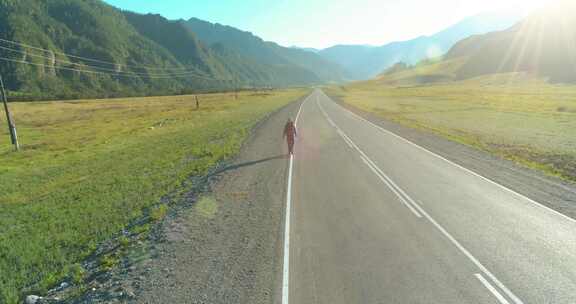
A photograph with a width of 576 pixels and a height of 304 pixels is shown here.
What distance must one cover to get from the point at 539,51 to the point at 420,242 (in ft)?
606

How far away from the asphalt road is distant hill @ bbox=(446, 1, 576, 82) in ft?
449

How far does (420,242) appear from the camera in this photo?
7.30 m

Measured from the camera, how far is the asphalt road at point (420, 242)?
558 centimetres

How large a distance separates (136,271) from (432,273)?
599cm

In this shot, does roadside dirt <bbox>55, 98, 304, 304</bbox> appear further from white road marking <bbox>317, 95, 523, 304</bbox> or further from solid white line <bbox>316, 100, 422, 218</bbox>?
white road marking <bbox>317, 95, 523, 304</bbox>

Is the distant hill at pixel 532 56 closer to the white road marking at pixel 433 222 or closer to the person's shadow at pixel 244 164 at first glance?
the white road marking at pixel 433 222

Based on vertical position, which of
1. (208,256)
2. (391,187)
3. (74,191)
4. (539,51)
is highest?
(539,51)

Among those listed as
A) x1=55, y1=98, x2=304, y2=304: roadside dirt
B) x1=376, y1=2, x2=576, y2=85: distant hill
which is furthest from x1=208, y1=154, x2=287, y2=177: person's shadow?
x1=376, y1=2, x2=576, y2=85: distant hill

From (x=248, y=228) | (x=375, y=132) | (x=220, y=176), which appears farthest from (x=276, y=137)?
(x=248, y=228)

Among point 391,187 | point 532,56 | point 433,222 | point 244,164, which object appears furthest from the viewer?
point 532,56

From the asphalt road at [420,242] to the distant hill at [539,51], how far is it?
13698 centimetres

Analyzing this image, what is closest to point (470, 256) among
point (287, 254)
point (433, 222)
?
point (433, 222)

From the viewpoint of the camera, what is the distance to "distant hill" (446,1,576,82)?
127 metres

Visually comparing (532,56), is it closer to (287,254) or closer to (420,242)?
(420,242)
